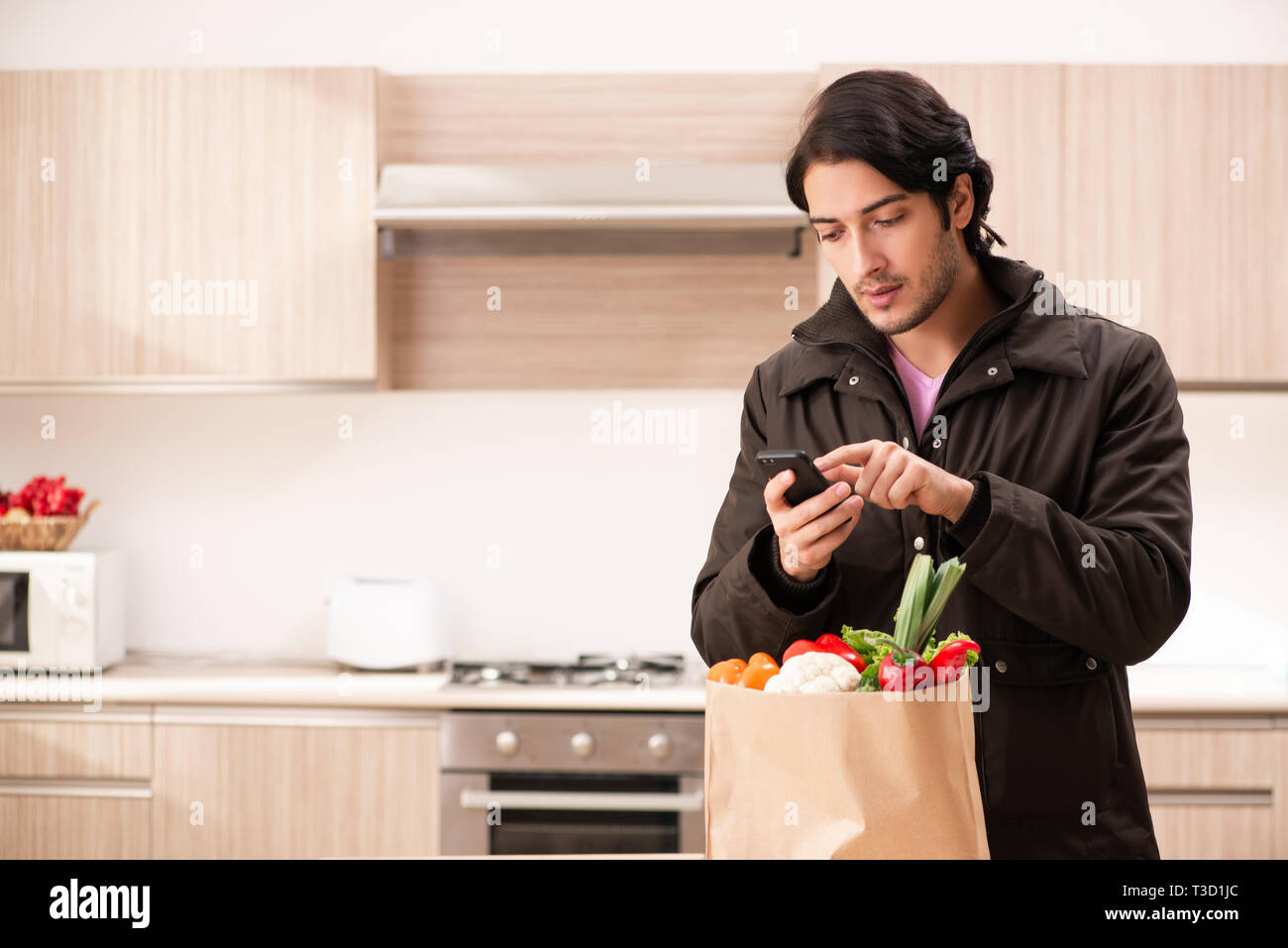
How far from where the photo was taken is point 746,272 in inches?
116

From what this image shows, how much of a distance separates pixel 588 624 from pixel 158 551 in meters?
1.22

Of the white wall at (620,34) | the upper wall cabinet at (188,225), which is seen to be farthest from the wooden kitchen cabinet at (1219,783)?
the upper wall cabinet at (188,225)

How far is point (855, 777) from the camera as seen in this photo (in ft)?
2.53

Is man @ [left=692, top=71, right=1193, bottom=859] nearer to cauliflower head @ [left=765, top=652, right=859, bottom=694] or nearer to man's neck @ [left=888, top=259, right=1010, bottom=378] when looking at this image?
man's neck @ [left=888, top=259, right=1010, bottom=378]

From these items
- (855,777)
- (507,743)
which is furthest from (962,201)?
(507,743)

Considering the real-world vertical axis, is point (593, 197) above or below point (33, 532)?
above

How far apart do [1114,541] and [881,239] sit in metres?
0.40

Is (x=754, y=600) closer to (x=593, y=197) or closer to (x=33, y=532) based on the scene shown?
(x=593, y=197)

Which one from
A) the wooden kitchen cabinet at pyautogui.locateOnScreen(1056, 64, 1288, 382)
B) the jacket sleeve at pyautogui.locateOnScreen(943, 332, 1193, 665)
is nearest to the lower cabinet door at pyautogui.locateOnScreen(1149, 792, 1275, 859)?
the wooden kitchen cabinet at pyautogui.locateOnScreen(1056, 64, 1288, 382)

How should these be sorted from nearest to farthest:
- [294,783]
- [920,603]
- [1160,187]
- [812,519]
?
1. [920,603]
2. [812,519]
3. [294,783]
4. [1160,187]

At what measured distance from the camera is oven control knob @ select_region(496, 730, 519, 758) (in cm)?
243

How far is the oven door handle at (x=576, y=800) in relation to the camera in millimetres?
2389

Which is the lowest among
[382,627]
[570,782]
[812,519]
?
[570,782]
